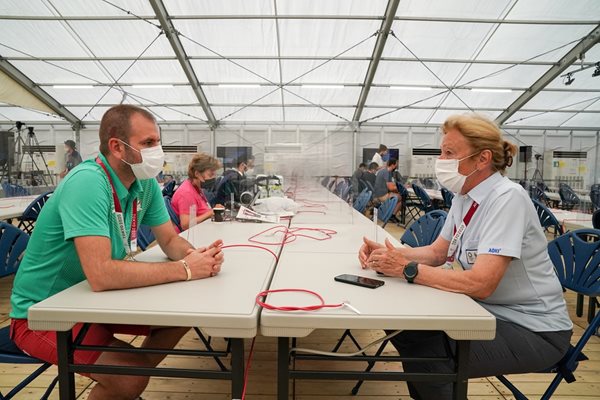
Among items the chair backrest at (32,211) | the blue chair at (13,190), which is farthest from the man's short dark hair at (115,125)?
the blue chair at (13,190)

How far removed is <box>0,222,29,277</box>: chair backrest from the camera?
5.97 ft

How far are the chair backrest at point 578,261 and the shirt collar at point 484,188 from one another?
72 centimetres

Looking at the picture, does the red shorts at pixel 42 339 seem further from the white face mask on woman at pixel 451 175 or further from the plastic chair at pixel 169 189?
the plastic chair at pixel 169 189

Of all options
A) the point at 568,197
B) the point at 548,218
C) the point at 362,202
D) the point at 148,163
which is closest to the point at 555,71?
the point at 568,197

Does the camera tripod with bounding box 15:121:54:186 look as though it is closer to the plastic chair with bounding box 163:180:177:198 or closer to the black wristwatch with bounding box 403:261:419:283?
the plastic chair with bounding box 163:180:177:198

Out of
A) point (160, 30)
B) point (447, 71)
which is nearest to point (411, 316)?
point (160, 30)

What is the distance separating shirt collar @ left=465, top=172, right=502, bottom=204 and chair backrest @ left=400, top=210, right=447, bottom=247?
60cm

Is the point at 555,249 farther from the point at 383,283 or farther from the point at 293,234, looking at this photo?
the point at 293,234

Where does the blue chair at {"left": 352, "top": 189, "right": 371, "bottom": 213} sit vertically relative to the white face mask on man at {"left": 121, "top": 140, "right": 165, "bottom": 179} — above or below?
below

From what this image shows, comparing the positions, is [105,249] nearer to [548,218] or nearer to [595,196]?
[548,218]

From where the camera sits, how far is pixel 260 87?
1161cm

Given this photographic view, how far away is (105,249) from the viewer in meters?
1.26

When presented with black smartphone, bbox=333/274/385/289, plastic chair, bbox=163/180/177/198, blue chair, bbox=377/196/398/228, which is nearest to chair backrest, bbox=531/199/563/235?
blue chair, bbox=377/196/398/228

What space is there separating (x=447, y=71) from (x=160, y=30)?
23.9ft
